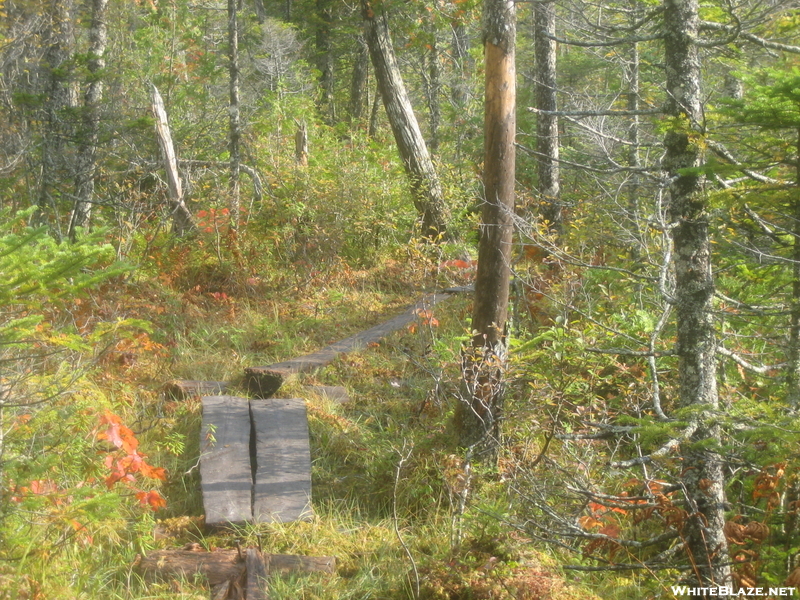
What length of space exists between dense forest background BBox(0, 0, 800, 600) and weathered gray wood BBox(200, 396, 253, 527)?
21 centimetres

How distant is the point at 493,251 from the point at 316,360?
2647 mm

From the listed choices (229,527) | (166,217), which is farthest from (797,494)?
(166,217)

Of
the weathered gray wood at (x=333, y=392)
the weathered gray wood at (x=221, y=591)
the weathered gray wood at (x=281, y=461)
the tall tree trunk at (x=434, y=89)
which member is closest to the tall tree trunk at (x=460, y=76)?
the tall tree trunk at (x=434, y=89)

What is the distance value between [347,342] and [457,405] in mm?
2444

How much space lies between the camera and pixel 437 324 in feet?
26.4

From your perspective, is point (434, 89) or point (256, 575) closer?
point (256, 575)

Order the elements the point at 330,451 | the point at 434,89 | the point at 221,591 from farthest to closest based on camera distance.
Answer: the point at 434,89 → the point at 330,451 → the point at 221,591

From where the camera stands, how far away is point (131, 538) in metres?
5.19

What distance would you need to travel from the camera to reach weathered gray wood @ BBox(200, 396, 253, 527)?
18.0ft

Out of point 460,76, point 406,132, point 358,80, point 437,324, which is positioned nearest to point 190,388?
point 437,324

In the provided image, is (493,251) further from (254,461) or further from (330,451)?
(254,461)

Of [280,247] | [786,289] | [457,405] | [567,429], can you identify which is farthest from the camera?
[280,247]

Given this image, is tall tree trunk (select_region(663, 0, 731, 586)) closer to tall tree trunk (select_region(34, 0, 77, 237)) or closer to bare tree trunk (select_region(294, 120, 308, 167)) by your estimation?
bare tree trunk (select_region(294, 120, 308, 167))

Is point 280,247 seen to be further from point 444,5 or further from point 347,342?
point 444,5
